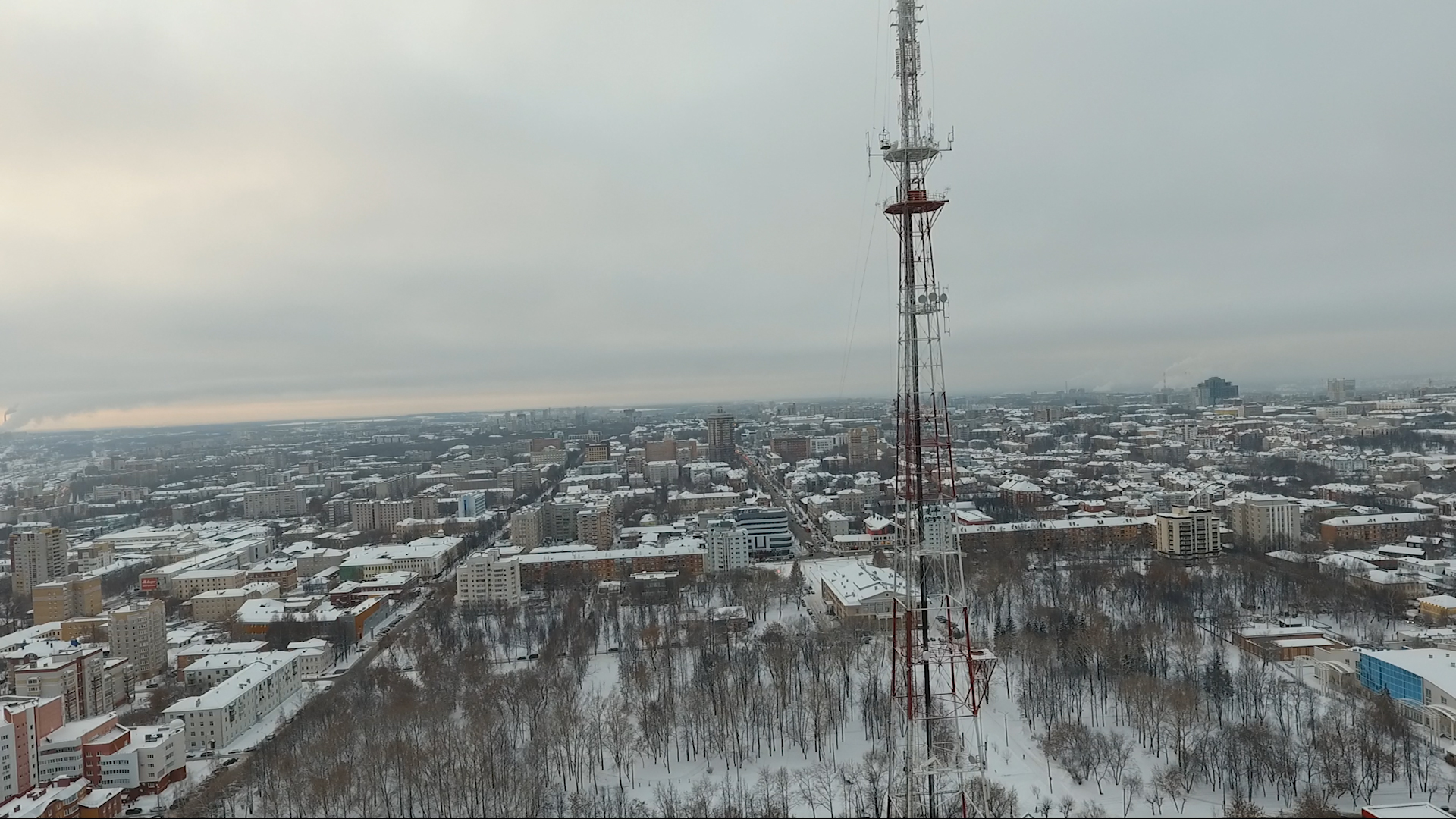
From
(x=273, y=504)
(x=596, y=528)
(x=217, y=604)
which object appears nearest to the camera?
(x=217, y=604)

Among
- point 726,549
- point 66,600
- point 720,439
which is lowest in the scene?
point 726,549

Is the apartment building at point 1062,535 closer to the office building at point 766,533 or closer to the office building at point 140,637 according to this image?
the office building at point 766,533

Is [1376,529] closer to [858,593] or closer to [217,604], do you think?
[858,593]

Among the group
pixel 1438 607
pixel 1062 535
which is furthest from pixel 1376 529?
pixel 1438 607

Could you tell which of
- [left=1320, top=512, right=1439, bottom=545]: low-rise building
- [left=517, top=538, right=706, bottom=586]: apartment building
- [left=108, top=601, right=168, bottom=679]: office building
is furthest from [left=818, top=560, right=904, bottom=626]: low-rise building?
[left=108, top=601, right=168, bottom=679]: office building

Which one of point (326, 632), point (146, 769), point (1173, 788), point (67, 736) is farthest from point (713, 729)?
point (326, 632)

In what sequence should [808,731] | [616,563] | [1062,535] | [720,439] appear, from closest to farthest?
1. [808,731]
2. [616,563]
3. [1062,535]
4. [720,439]
